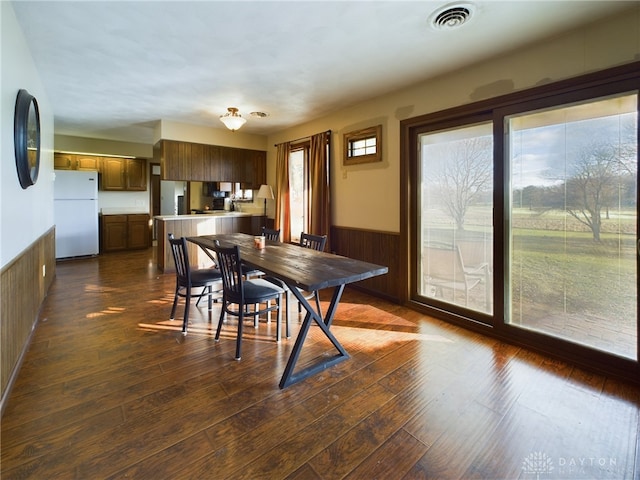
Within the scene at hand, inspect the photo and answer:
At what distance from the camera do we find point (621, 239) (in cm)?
233

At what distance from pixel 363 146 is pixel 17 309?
153 inches

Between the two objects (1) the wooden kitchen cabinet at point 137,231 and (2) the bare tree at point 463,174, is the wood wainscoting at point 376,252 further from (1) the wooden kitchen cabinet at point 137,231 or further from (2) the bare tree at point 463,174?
(1) the wooden kitchen cabinet at point 137,231

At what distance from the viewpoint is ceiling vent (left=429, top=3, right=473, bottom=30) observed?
218cm

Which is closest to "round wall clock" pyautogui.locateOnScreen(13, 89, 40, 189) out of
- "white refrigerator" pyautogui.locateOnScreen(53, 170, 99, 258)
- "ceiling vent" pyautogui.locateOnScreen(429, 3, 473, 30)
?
"ceiling vent" pyautogui.locateOnScreen(429, 3, 473, 30)

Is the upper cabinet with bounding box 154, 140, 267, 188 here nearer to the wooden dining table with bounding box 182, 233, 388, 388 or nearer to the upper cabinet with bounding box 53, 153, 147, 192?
the upper cabinet with bounding box 53, 153, 147, 192

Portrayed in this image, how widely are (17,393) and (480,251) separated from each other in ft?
12.6

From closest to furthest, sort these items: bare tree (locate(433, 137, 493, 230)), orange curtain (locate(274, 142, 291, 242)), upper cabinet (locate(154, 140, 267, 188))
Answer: bare tree (locate(433, 137, 493, 230)), upper cabinet (locate(154, 140, 267, 188)), orange curtain (locate(274, 142, 291, 242))

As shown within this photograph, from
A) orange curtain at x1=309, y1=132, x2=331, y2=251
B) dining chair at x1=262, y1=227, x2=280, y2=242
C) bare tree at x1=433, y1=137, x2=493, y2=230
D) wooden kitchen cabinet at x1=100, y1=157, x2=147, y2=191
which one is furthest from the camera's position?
wooden kitchen cabinet at x1=100, y1=157, x2=147, y2=191

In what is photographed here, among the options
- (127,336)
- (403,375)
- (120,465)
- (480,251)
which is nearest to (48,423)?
(120,465)

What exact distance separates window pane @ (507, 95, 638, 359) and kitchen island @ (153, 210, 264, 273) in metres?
4.72

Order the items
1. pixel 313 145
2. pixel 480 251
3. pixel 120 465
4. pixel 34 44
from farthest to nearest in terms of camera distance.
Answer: pixel 313 145 → pixel 480 251 → pixel 34 44 → pixel 120 465

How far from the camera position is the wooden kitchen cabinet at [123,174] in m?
7.18

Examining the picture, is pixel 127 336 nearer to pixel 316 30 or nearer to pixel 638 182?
pixel 316 30

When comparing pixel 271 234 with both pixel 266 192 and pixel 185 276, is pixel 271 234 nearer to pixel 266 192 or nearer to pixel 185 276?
pixel 185 276
